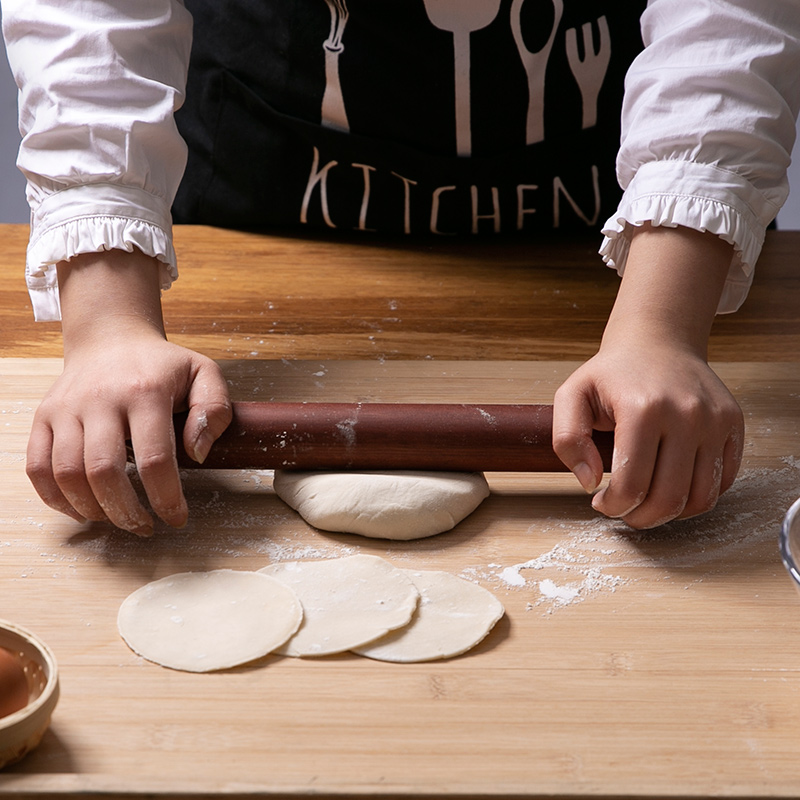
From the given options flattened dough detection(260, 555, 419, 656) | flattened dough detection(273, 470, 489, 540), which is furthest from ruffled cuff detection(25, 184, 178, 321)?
flattened dough detection(260, 555, 419, 656)

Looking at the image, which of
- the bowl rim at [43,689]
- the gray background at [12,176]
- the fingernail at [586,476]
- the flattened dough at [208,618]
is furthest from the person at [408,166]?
the gray background at [12,176]

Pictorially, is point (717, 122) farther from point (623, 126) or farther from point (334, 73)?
point (334, 73)

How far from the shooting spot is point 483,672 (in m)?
0.90

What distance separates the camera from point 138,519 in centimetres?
104

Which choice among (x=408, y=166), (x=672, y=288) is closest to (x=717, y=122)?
(x=672, y=288)

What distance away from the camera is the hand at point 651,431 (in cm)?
104

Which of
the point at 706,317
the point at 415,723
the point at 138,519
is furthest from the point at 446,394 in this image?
the point at 415,723

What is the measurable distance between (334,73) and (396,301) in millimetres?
444

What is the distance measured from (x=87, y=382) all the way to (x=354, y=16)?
2.97 ft

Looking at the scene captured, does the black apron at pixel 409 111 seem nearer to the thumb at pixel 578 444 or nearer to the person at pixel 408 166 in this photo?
the person at pixel 408 166

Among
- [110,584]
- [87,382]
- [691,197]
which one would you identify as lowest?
[110,584]

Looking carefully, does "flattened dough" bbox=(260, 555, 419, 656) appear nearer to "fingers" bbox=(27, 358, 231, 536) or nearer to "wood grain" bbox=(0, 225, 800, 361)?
"fingers" bbox=(27, 358, 231, 536)

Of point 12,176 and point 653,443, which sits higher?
point 653,443

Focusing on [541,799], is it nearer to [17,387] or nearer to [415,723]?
[415,723]
